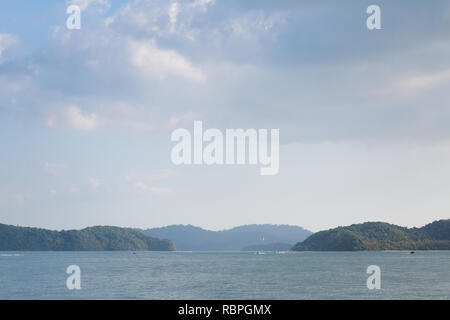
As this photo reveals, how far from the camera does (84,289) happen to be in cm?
8988
